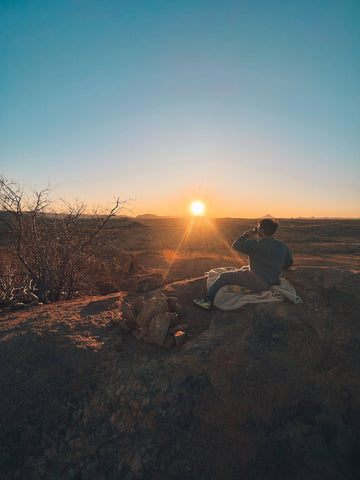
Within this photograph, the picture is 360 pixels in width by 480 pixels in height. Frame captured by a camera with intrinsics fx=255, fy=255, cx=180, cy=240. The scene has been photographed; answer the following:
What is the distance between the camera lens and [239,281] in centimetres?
345

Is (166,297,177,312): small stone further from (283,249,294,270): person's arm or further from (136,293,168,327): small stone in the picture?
(283,249,294,270): person's arm

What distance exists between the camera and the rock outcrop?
6.56ft

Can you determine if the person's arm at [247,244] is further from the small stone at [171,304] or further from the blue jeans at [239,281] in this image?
the small stone at [171,304]

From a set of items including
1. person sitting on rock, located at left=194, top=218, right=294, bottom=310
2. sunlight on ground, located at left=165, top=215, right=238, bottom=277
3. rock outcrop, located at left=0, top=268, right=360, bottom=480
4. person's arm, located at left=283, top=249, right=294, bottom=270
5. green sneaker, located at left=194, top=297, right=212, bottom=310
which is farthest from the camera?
sunlight on ground, located at left=165, top=215, right=238, bottom=277

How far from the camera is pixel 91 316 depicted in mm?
3439

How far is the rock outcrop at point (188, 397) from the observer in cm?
200

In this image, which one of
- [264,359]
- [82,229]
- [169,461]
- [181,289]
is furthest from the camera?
[82,229]

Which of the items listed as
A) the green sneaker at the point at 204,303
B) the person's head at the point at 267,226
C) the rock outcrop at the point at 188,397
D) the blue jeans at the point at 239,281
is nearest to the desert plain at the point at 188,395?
the rock outcrop at the point at 188,397

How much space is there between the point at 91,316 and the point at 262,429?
2354 mm

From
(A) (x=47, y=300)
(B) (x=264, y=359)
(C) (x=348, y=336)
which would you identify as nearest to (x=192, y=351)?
(B) (x=264, y=359)

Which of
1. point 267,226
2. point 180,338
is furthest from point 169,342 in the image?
point 267,226

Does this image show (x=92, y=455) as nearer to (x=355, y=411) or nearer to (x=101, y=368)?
(x=101, y=368)

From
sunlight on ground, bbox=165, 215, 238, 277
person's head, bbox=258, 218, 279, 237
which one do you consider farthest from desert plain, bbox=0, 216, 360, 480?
sunlight on ground, bbox=165, 215, 238, 277

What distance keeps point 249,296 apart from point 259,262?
1.54 ft
